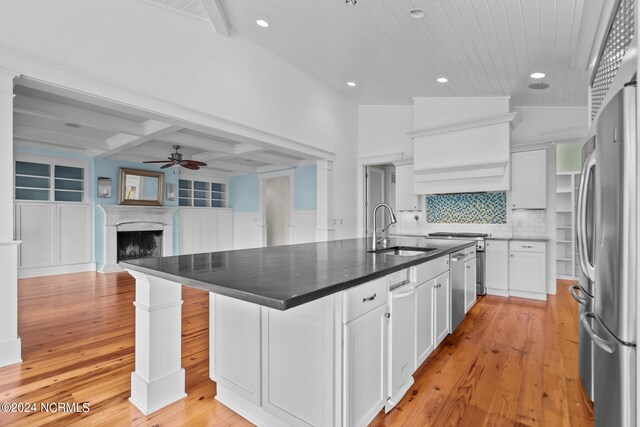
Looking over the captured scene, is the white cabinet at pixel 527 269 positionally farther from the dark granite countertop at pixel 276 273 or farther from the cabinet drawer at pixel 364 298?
the cabinet drawer at pixel 364 298

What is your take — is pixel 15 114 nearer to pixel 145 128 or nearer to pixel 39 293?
pixel 145 128

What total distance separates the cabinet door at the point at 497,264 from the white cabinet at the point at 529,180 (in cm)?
67

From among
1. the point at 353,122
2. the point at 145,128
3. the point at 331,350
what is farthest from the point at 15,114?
the point at 331,350

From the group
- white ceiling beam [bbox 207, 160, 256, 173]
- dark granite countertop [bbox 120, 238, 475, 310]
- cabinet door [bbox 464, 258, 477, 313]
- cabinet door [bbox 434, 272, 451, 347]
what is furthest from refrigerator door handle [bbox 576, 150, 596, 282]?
white ceiling beam [bbox 207, 160, 256, 173]

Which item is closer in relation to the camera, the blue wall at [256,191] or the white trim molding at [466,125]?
the white trim molding at [466,125]

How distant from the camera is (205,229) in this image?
888cm

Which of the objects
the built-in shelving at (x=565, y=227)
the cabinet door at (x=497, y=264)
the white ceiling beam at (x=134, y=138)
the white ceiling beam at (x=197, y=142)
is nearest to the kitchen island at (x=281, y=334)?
the white ceiling beam at (x=134, y=138)

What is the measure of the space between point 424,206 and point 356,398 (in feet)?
15.7

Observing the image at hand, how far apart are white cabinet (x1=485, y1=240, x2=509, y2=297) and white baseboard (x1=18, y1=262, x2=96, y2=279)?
24.3 feet

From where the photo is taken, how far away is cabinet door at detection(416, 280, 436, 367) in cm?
226

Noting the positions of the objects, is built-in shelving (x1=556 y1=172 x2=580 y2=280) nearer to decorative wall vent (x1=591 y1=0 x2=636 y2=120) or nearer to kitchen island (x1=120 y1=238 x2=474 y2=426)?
decorative wall vent (x1=591 y1=0 x2=636 y2=120)

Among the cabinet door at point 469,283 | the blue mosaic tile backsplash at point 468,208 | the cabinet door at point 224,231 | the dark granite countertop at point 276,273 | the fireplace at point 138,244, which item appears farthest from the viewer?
the cabinet door at point 224,231

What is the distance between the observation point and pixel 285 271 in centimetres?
166

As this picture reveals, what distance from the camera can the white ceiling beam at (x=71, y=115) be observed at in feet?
13.3
